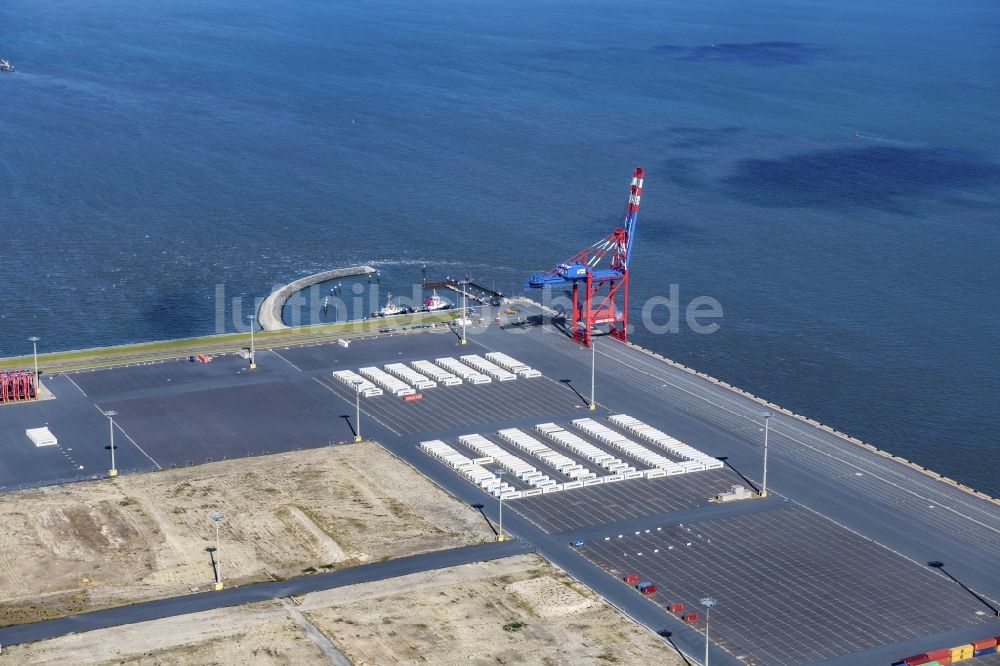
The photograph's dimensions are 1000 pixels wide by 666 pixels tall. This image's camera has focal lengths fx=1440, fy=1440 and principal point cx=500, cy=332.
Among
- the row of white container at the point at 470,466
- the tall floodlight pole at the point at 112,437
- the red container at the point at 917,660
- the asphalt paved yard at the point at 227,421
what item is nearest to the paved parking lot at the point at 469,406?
the asphalt paved yard at the point at 227,421

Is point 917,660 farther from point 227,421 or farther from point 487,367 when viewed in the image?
point 227,421

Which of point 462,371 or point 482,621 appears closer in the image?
point 482,621

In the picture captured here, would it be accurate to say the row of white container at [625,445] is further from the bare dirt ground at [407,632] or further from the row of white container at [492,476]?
the bare dirt ground at [407,632]

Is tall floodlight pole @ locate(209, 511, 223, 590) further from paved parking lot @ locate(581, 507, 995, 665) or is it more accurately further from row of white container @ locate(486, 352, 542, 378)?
row of white container @ locate(486, 352, 542, 378)

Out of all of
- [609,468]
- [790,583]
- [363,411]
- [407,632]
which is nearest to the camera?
[407,632]

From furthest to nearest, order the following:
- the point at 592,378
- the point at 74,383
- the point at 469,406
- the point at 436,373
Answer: the point at 436,373 → the point at 74,383 → the point at 469,406 → the point at 592,378

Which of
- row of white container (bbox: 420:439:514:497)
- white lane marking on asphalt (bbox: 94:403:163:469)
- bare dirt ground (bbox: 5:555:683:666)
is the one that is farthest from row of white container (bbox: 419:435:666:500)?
white lane marking on asphalt (bbox: 94:403:163:469)

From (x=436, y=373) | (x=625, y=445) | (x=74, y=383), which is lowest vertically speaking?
(x=74, y=383)

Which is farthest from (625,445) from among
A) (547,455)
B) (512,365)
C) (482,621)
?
(482,621)
